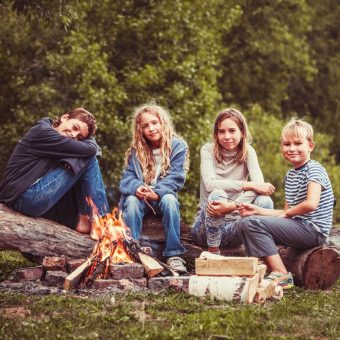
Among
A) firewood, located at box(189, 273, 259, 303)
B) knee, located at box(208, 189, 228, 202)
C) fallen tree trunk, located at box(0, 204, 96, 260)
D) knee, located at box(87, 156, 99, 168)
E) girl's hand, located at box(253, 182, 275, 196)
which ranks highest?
knee, located at box(87, 156, 99, 168)

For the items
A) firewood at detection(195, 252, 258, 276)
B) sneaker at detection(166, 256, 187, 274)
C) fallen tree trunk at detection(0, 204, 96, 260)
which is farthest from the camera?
sneaker at detection(166, 256, 187, 274)

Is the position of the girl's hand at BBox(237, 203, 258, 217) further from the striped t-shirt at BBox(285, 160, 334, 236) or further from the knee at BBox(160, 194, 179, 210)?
the knee at BBox(160, 194, 179, 210)

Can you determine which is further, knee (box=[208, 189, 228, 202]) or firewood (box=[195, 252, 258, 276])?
knee (box=[208, 189, 228, 202])

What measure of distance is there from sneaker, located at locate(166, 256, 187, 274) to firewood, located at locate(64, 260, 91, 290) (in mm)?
922

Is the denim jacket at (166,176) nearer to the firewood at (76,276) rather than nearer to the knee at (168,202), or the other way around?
the knee at (168,202)

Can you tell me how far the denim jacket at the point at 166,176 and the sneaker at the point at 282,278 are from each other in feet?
4.60

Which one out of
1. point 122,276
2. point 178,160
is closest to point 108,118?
point 178,160

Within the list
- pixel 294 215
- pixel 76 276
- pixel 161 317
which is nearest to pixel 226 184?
pixel 294 215

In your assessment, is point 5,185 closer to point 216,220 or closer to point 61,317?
point 216,220

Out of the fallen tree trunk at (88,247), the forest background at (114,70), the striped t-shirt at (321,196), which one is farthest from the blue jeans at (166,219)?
the forest background at (114,70)

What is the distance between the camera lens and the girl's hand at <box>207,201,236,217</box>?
7.36 metres

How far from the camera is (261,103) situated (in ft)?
88.1

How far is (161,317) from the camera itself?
554cm

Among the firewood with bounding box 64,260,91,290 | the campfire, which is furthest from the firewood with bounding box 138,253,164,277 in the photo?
the firewood with bounding box 64,260,91,290
